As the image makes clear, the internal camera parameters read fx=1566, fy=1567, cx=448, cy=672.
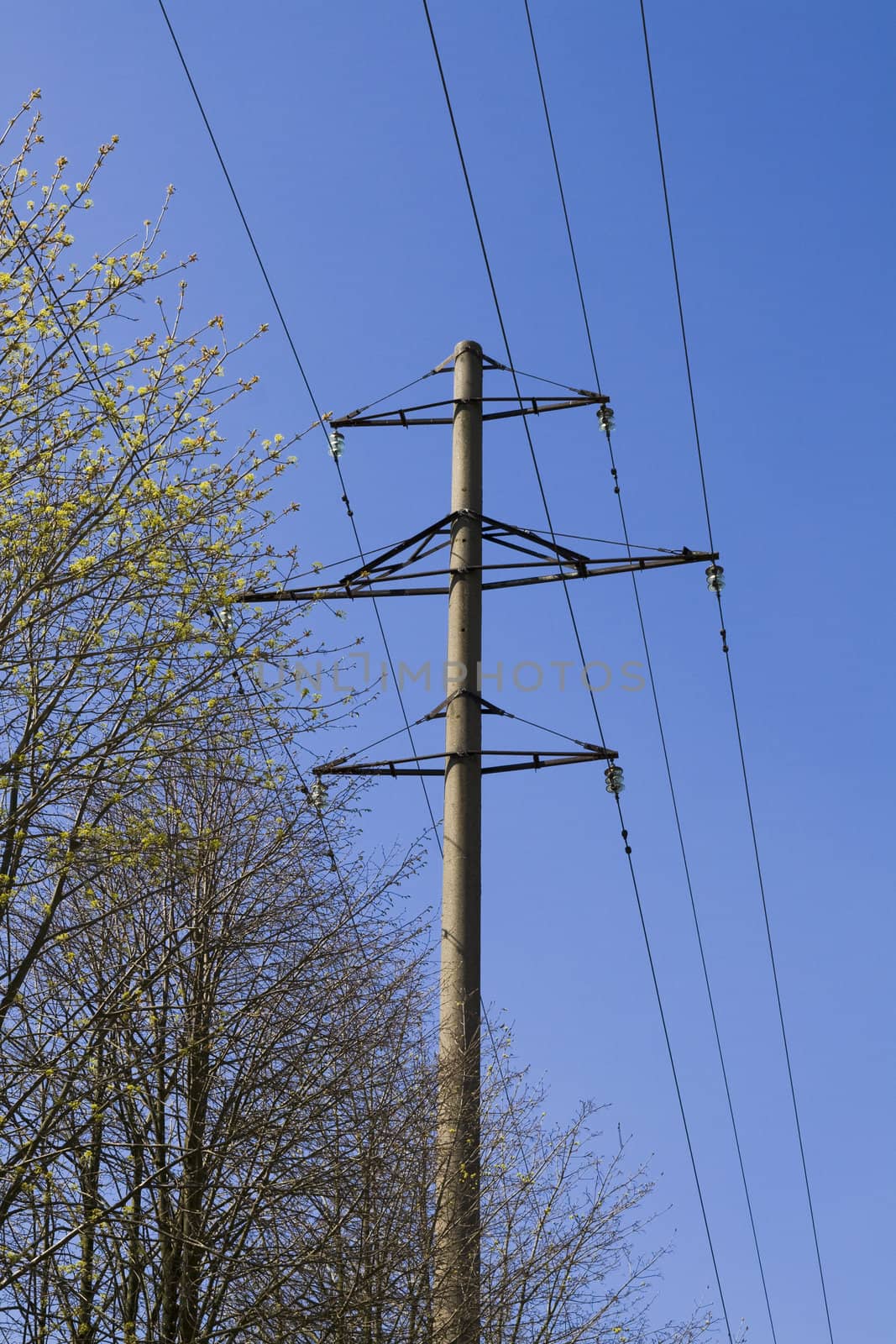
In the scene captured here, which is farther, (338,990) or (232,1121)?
(338,990)

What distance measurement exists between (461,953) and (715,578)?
4.64 meters

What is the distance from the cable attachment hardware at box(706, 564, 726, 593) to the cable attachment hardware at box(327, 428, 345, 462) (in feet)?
10.8

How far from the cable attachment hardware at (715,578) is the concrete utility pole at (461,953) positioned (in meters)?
2.40

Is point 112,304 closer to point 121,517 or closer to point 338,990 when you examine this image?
point 121,517

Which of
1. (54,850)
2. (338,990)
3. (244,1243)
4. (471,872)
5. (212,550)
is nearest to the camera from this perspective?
(54,850)

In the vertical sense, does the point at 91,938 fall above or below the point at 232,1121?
above

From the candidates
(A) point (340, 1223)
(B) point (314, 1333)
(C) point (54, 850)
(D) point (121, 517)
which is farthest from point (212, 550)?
(B) point (314, 1333)

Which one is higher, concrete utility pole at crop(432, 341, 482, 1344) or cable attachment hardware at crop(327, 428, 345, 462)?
cable attachment hardware at crop(327, 428, 345, 462)

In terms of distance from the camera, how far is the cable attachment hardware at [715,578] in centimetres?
1333

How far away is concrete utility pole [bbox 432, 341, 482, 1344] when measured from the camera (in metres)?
10.1

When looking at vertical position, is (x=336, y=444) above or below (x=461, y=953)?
above

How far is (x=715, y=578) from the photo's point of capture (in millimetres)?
13375

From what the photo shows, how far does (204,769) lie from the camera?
968 centimetres

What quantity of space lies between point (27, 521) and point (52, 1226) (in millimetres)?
5014
